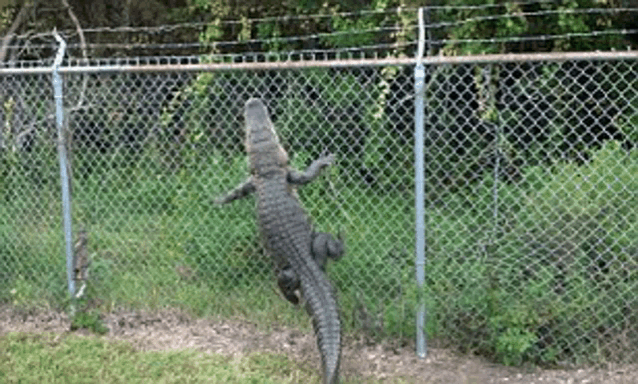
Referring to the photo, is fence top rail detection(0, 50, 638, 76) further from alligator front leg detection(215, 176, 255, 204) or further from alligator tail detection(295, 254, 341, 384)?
alligator tail detection(295, 254, 341, 384)

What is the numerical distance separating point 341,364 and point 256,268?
1.34 meters

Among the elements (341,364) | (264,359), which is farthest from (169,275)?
(341,364)

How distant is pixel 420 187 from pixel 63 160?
8.27ft

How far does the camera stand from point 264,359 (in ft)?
→ 15.8

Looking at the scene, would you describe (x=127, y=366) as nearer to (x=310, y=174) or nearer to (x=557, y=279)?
(x=310, y=174)

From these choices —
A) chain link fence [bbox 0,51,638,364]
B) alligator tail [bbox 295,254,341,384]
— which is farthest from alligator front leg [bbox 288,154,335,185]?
chain link fence [bbox 0,51,638,364]

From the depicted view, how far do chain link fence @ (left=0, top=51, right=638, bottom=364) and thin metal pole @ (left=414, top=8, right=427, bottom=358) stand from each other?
8 centimetres

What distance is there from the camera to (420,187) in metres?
4.46

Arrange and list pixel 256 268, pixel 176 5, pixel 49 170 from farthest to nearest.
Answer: pixel 176 5 → pixel 49 170 → pixel 256 268

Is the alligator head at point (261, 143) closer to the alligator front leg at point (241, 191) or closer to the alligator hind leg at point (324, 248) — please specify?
the alligator front leg at point (241, 191)

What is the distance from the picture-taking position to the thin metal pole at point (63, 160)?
517 cm

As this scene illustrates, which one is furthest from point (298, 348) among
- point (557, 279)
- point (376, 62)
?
point (376, 62)

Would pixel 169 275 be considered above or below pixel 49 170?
below

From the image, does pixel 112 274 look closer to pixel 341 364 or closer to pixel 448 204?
pixel 341 364
